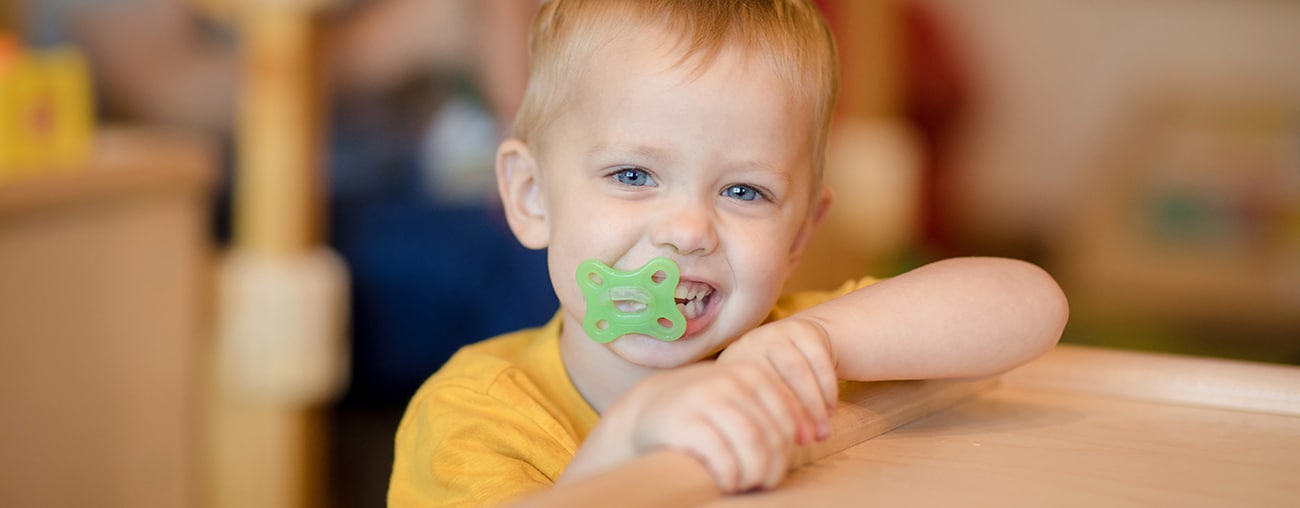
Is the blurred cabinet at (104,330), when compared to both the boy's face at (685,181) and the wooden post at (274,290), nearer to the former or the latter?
the wooden post at (274,290)

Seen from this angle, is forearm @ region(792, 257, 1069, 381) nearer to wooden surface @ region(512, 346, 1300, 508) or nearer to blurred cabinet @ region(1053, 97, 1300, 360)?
wooden surface @ region(512, 346, 1300, 508)

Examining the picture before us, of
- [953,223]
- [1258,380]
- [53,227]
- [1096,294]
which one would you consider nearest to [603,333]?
[1258,380]

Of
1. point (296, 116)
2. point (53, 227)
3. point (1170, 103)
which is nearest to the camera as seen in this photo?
point (53, 227)

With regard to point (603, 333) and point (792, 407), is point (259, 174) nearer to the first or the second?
point (603, 333)

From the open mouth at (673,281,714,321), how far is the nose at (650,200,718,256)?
0.07 ft

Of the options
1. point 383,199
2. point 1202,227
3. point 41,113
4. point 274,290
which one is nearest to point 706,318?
point 41,113

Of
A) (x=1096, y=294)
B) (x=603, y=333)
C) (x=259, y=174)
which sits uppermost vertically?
(x=603, y=333)

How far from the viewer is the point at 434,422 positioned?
30.8 inches

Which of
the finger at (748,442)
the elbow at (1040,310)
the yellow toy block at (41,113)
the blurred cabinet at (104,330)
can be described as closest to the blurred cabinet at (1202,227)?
the blurred cabinet at (104,330)

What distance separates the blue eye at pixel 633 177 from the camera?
2.55ft

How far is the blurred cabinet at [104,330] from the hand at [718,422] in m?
0.94

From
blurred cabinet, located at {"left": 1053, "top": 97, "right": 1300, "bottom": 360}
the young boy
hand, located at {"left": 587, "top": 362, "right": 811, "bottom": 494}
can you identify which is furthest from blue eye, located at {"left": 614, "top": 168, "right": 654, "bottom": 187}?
blurred cabinet, located at {"left": 1053, "top": 97, "right": 1300, "bottom": 360}

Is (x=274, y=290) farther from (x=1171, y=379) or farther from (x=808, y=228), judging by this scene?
(x=1171, y=379)

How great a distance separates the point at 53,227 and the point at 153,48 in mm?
1140
